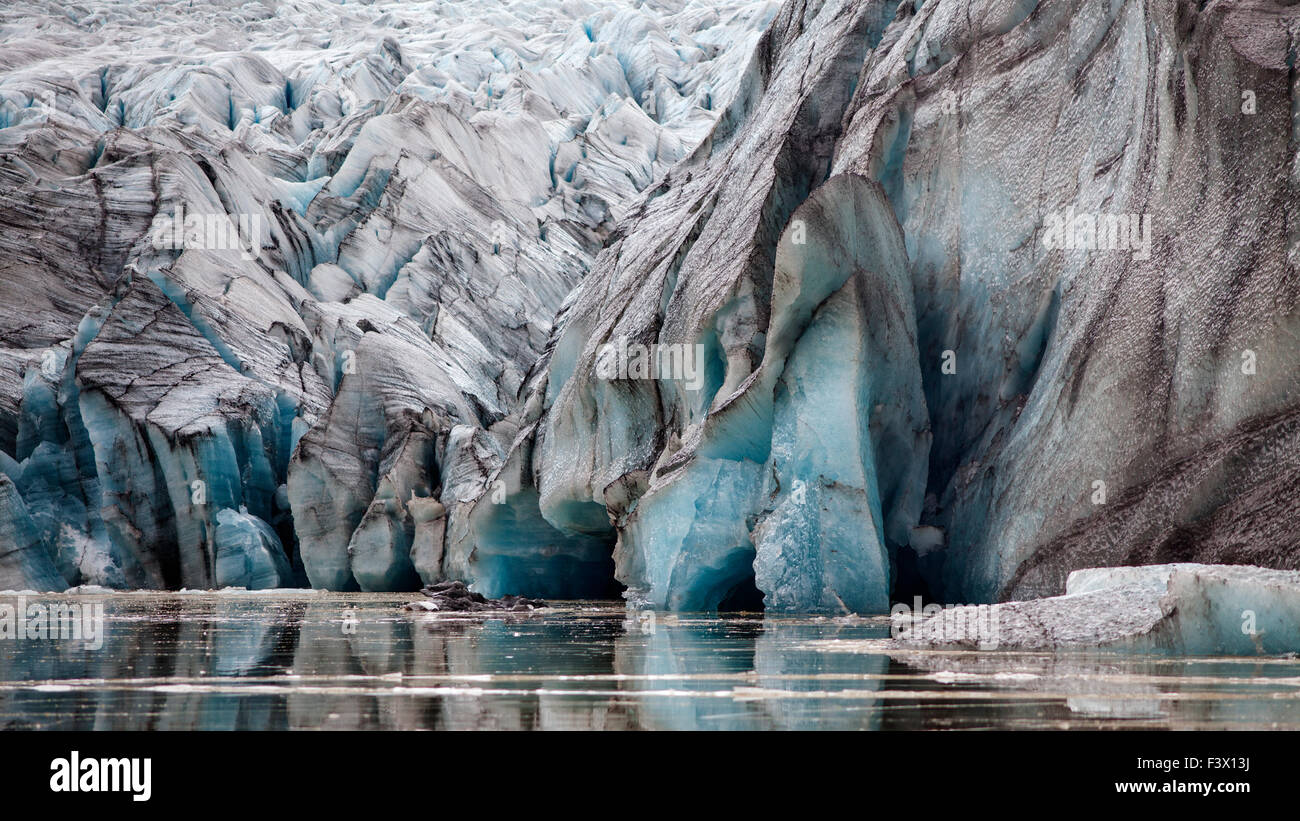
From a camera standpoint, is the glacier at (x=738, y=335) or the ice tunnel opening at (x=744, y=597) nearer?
the glacier at (x=738, y=335)

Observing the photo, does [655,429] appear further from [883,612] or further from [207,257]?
[207,257]

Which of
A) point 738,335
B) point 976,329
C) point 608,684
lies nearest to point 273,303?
point 738,335

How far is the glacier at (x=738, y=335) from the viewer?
28.2 ft

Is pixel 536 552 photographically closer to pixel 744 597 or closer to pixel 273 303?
pixel 744 597

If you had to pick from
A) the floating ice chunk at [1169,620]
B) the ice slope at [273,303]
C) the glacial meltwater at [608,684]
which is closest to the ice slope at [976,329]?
the floating ice chunk at [1169,620]

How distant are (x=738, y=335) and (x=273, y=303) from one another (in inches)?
671

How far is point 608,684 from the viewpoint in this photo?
198 inches

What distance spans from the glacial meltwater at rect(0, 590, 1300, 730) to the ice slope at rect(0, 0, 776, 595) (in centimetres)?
1152

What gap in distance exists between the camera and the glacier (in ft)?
28.2

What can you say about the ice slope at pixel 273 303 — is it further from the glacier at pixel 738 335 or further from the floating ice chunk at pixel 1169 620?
the floating ice chunk at pixel 1169 620

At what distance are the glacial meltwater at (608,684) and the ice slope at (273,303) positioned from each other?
11.5 m
